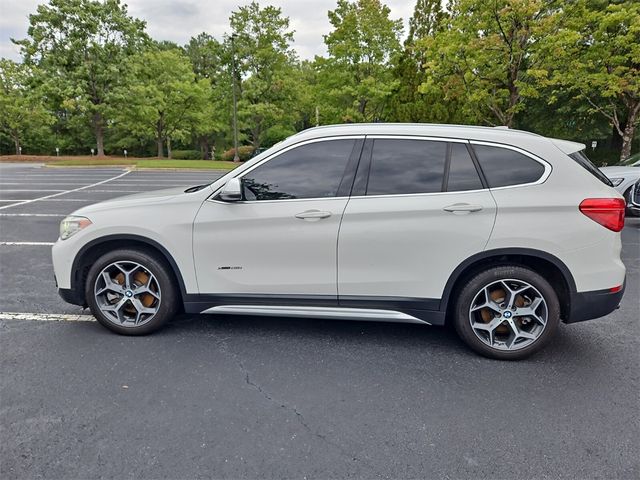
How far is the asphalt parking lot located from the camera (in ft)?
6.77

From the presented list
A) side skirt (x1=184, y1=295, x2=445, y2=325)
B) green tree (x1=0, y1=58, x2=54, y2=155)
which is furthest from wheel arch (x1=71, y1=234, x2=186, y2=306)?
green tree (x1=0, y1=58, x2=54, y2=155)

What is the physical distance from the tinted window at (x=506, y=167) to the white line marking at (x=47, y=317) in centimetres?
375

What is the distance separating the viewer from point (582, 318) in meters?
2.95

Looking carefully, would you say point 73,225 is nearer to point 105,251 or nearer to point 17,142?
point 105,251

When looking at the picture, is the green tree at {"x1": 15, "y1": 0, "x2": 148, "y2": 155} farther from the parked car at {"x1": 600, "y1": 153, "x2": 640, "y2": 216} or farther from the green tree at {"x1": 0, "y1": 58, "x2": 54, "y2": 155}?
the parked car at {"x1": 600, "y1": 153, "x2": 640, "y2": 216}

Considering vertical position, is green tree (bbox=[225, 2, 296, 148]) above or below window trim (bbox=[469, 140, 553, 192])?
above

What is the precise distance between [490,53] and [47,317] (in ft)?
56.6

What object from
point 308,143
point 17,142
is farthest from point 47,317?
point 17,142

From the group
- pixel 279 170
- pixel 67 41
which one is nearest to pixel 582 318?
pixel 279 170

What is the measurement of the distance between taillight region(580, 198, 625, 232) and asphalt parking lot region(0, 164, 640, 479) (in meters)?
1.10

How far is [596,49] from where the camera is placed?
15.1 metres

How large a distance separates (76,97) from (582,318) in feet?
124

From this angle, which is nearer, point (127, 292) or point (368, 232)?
point (368, 232)

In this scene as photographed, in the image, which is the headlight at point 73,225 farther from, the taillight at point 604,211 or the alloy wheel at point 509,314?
the taillight at point 604,211
